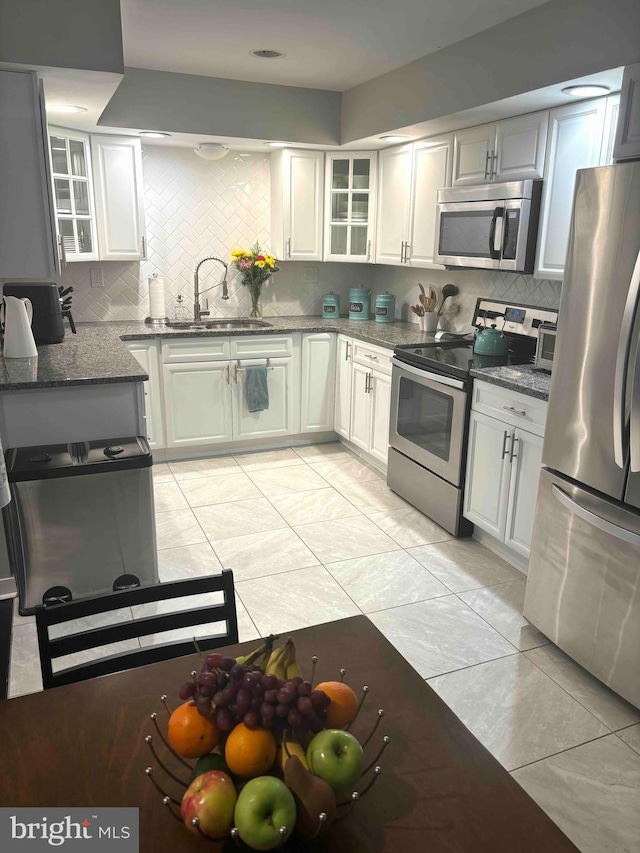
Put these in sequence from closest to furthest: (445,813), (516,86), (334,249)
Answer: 1. (445,813)
2. (516,86)
3. (334,249)

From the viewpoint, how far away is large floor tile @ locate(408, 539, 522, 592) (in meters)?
3.16

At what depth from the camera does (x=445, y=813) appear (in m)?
0.96

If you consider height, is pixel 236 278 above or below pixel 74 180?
below

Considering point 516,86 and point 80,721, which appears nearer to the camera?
point 80,721

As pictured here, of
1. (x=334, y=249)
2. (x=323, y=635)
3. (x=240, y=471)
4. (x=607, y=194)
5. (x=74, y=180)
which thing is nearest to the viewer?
(x=323, y=635)

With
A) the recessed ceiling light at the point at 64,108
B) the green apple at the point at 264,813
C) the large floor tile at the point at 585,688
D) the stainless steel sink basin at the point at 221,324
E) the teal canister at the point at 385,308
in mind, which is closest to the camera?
the green apple at the point at 264,813

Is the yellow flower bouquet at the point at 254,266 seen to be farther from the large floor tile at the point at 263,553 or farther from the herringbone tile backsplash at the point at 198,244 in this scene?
the large floor tile at the point at 263,553

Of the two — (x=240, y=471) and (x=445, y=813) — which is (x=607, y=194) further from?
(x=240, y=471)

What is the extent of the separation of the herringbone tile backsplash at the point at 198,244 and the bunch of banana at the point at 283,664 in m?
3.73

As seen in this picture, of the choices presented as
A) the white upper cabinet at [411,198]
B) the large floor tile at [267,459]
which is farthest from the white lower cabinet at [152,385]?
the white upper cabinet at [411,198]

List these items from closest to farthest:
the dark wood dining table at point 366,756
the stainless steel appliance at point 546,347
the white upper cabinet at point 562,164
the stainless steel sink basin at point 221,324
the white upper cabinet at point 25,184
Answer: the dark wood dining table at point 366,756 → the white upper cabinet at point 25,184 → the white upper cabinet at point 562,164 → the stainless steel appliance at point 546,347 → the stainless steel sink basin at point 221,324

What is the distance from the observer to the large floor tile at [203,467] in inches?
177

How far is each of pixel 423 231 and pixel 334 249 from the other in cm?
95

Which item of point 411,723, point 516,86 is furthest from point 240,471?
point 411,723
